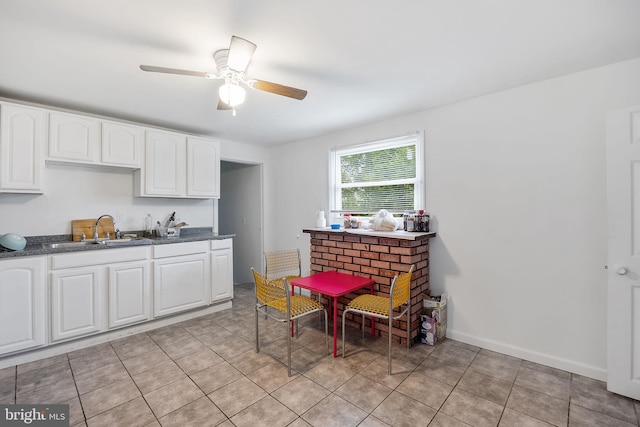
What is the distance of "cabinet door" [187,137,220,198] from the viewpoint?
143 inches

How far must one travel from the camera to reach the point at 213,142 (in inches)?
151

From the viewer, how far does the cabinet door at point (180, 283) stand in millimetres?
3156

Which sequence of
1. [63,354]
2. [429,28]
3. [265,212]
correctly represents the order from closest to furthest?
[429,28], [63,354], [265,212]

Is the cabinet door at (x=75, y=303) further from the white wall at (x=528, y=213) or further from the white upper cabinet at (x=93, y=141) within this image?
the white wall at (x=528, y=213)

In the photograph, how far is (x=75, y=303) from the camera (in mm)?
2637

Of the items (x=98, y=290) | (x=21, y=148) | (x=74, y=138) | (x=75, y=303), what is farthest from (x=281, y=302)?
(x=21, y=148)

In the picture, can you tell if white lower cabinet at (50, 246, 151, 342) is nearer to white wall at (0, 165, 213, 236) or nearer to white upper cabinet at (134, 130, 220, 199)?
white wall at (0, 165, 213, 236)

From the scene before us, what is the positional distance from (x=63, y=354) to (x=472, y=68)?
423cm

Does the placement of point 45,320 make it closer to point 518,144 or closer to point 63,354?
point 63,354

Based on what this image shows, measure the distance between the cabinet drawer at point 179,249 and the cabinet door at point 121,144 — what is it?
3.19ft

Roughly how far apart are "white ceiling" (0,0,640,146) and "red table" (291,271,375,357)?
5.77 feet

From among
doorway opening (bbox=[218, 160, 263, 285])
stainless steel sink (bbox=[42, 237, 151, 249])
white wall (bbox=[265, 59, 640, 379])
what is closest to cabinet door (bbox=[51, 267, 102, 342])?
stainless steel sink (bbox=[42, 237, 151, 249])

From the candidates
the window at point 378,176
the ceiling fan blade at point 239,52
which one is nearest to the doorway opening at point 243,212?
the window at point 378,176

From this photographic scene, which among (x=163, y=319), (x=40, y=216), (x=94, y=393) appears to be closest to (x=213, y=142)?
(x=40, y=216)
